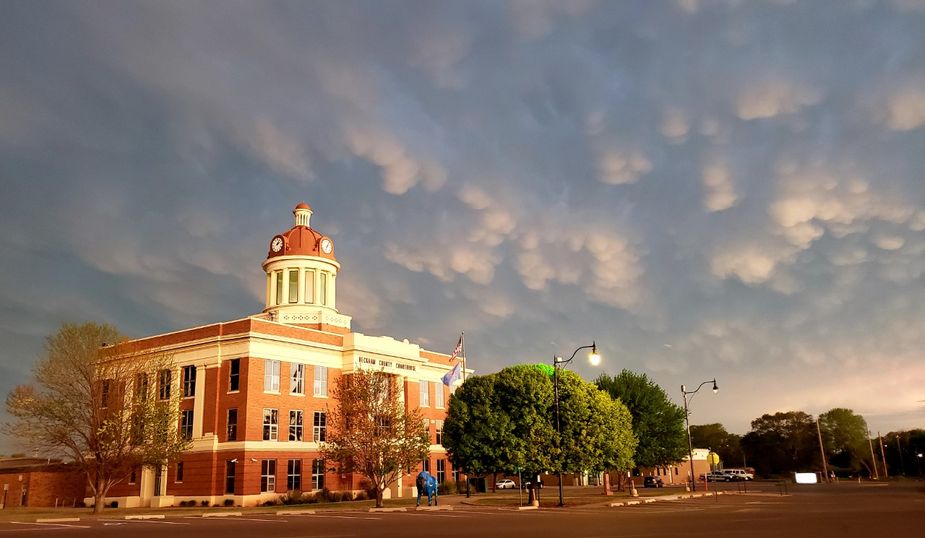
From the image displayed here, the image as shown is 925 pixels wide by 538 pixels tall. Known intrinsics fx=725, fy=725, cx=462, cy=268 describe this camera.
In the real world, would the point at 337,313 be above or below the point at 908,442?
above

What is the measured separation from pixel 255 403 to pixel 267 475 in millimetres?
5997

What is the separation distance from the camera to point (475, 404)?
189ft

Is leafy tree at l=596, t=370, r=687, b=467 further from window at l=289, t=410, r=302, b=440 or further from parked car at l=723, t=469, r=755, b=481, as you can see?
parked car at l=723, t=469, r=755, b=481

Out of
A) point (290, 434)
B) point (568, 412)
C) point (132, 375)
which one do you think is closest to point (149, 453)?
point (132, 375)

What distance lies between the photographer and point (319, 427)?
65312 mm

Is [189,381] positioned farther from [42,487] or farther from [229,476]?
[42,487]

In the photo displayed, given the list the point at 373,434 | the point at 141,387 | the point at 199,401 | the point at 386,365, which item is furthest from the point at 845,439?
the point at 141,387

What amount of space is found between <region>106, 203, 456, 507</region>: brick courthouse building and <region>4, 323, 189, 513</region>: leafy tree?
658 cm

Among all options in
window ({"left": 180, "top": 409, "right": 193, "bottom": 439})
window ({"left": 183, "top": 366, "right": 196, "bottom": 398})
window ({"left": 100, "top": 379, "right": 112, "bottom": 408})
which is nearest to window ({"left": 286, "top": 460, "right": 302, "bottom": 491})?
window ({"left": 180, "top": 409, "right": 193, "bottom": 439})

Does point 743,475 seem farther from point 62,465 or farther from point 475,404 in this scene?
point 62,465

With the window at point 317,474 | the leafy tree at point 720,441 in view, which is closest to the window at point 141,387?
the window at point 317,474

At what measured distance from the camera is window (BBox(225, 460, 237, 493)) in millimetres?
58406

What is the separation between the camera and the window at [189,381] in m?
63.8

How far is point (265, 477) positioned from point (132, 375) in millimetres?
13751
